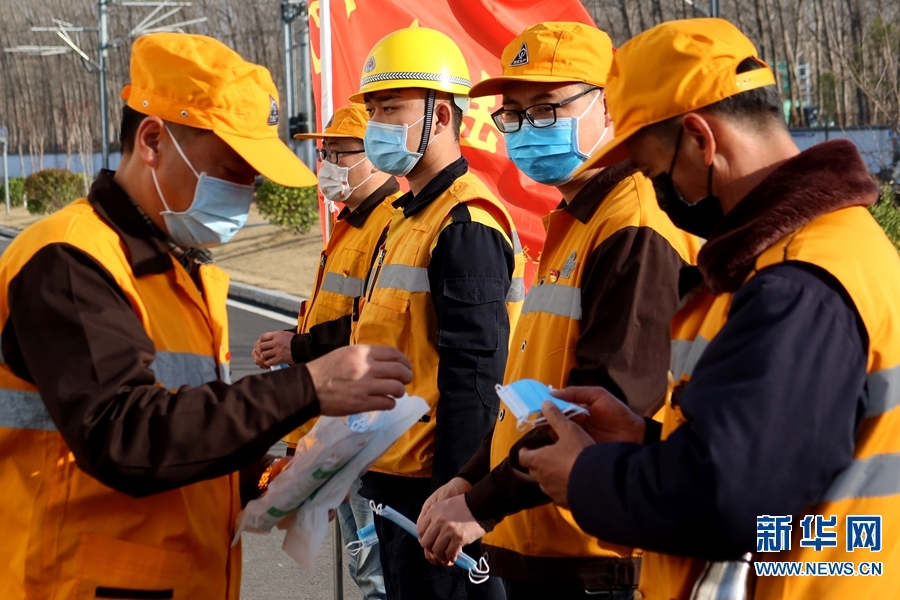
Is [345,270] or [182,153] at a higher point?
[182,153]

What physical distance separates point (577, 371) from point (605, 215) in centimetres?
42

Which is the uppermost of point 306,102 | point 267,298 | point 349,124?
point 349,124

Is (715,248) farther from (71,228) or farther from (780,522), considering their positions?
(71,228)

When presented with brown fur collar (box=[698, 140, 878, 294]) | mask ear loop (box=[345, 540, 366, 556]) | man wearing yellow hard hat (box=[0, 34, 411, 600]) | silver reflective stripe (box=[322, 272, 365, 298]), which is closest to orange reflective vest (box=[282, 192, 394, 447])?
silver reflective stripe (box=[322, 272, 365, 298])

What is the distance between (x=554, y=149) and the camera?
316cm

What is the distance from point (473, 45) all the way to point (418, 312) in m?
3.34

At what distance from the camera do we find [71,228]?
2135 millimetres

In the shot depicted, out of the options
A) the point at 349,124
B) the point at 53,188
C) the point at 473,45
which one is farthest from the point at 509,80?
the point at 53,188

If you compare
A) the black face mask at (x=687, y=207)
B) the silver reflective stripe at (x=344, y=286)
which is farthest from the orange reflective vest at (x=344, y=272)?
the black face mask at (x=687, y=207)

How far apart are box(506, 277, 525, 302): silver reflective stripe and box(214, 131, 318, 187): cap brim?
146 cm

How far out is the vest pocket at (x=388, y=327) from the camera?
11.6ft

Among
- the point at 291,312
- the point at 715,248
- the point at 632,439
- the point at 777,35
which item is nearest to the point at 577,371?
the point at 632,439

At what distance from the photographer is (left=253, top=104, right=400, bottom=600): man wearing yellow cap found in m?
4.44

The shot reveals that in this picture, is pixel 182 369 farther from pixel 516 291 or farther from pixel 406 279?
pixel 516 291
